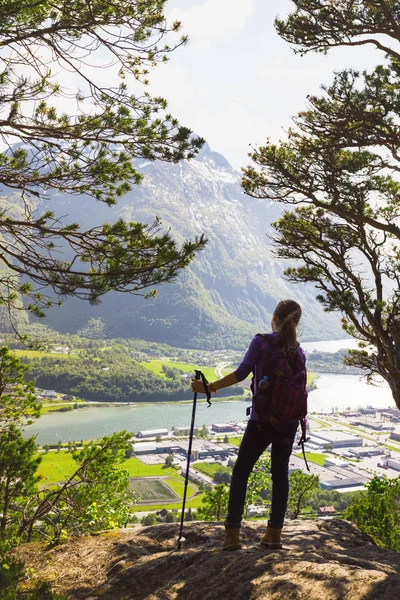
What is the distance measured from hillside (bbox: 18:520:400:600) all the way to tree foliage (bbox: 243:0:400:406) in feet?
10.6

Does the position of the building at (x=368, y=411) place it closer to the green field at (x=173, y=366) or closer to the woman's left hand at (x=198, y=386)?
the green field at (x=173, y=366)

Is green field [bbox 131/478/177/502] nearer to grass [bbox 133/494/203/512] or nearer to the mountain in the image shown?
grass [bbox 133/494/203/512]

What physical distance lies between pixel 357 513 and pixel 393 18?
5568mm

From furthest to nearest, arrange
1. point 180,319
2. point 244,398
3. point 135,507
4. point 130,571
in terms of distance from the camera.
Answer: point 180,319 → point 244,398 → point 135,507 → point 130,571

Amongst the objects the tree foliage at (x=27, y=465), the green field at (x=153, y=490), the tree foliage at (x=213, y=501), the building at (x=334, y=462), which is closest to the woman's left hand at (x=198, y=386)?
the tree foliage at (x=27, y=465)

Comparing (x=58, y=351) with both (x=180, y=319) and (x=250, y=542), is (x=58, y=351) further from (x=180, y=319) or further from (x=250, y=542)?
(x=250, y=542)

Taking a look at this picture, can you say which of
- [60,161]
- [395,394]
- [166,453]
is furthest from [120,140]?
[166,453]

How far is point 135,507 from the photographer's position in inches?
1075

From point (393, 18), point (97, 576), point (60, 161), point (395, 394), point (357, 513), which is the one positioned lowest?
point (357, 513)

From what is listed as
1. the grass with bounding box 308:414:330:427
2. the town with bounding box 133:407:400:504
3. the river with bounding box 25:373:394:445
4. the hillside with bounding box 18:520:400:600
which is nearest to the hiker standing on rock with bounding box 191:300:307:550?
the hillside with bounding box 18:520:400:600

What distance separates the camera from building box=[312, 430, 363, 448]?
45.8m

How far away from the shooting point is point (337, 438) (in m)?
47.3

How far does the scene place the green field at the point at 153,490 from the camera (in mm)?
28197

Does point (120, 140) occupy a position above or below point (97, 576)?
above
